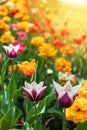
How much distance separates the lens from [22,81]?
348 cm

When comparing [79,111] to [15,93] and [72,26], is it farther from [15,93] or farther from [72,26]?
[72,26]

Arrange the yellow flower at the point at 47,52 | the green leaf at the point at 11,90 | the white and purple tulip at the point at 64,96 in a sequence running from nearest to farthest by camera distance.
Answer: the white and purple tulip at the point at 64,96 < the green leaf at the point at 11,90 < the yellow flower at the point at 47,52

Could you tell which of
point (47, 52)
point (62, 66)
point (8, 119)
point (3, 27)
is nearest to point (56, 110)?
point (8, 119)

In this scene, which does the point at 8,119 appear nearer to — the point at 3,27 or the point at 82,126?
the point at 82,126

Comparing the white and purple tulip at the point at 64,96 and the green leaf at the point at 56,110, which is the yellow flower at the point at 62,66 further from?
the white and purple tulip at the point at 64,96

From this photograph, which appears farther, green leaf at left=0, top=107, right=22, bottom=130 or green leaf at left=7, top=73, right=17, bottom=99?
green leaf at left=7, top=73, right=17, bottom=99

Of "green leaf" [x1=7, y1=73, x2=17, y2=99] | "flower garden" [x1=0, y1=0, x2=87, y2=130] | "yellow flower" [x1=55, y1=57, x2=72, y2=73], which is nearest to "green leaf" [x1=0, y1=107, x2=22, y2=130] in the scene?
"flower garden" [x1=0, y1=0, x2=87, y2=130]

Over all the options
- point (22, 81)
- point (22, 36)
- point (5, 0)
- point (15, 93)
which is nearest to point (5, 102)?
point (15, 93)

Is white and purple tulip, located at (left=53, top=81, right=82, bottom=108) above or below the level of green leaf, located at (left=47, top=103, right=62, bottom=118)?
above

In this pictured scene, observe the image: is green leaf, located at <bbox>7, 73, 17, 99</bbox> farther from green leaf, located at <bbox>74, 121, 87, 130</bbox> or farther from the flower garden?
green leaf, located at <bbox>74, 121, 87, 130</bbox>

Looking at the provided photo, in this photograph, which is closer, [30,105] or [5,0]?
[30,105]

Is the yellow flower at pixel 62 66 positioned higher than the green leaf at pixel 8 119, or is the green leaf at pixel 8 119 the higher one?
the green leaf at pixel 8 119

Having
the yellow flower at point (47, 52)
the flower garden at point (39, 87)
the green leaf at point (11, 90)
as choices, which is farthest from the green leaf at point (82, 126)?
the yellow flower at point (47, 52)

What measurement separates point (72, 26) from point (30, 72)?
137 inches
